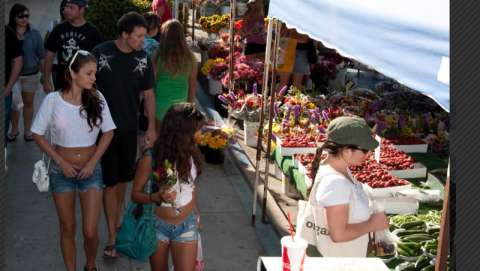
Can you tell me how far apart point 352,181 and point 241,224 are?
3.11 m

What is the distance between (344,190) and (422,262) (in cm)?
137

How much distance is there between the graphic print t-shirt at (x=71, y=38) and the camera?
6.46 m

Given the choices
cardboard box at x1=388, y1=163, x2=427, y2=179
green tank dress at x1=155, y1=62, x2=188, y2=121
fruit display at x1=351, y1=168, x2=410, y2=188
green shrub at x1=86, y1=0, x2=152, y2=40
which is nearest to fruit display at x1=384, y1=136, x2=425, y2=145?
cardboard box at x1=388, y1=163, x2=427, y2=179

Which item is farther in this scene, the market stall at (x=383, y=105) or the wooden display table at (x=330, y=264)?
the wooden display table at (x=330, y=264)

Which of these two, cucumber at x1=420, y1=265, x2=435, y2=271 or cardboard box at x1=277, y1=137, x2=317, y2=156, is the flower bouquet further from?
cardboard box at x1=277, y1=137, x2=317, y2=156

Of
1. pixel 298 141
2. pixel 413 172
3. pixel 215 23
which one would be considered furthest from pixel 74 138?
pixel 215 23

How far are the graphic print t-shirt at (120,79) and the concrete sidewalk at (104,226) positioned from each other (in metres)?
1.25

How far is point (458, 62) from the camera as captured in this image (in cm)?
262

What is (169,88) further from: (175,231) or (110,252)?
(175,231)

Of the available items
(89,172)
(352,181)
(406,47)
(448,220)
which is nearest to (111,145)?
(89,172)

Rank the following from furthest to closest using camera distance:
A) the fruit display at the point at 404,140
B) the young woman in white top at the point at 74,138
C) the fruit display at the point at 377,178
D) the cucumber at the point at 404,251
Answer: the fruit display at the point at 404,140 → the fruit display at the point at 377,178 → the cucumber at the point at 404,251 → the young woman in white top at the point at 74,138

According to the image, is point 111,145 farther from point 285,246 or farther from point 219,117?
point 219,117

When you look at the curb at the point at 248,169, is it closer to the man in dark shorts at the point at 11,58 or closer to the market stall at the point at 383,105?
the market stall at the point at 383,105

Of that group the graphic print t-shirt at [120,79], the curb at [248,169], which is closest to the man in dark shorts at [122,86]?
the graphic print t-shirt at [120,79]
